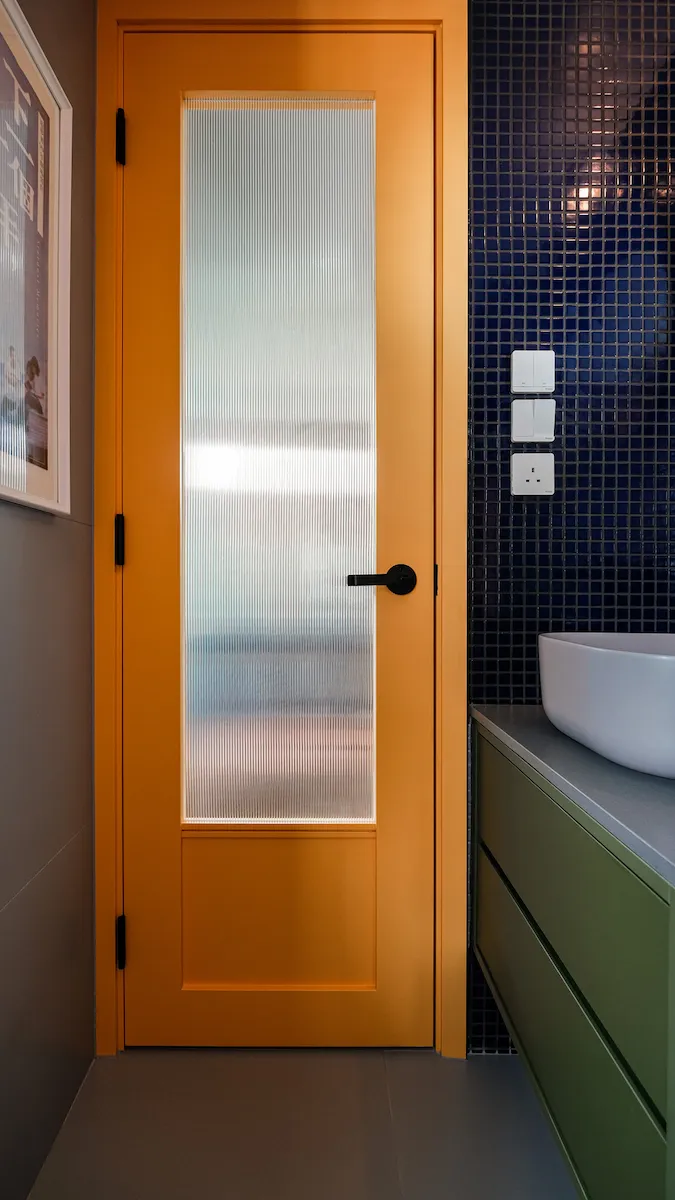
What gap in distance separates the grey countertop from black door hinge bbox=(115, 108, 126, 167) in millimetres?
1400

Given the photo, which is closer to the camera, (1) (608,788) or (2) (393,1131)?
(1) (608,788)

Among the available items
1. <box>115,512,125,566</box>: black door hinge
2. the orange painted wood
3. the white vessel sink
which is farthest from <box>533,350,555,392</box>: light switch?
the orange painted wood

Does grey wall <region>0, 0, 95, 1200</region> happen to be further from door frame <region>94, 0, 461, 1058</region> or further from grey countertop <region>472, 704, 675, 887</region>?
grey countertop <region>472, 704, 675, 887</region>

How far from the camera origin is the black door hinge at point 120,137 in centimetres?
152

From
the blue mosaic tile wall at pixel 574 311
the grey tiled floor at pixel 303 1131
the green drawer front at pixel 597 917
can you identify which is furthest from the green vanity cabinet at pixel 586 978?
the blue mosaic tile wall at pixel 574 311

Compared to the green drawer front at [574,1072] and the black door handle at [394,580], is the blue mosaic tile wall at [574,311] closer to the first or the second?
the black door handle at [394,580]

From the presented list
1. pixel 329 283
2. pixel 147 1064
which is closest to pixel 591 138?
pixel 329 283

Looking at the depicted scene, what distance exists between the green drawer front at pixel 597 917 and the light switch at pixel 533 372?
2.53ft

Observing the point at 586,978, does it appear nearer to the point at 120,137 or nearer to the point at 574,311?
the point at 574,311

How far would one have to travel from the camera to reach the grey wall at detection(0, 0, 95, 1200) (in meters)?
1.12

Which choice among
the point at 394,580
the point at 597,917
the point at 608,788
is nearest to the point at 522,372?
the point at 394,580

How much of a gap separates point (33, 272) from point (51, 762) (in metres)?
0.83

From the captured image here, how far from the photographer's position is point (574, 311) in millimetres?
1538

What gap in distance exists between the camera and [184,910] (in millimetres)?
1566
